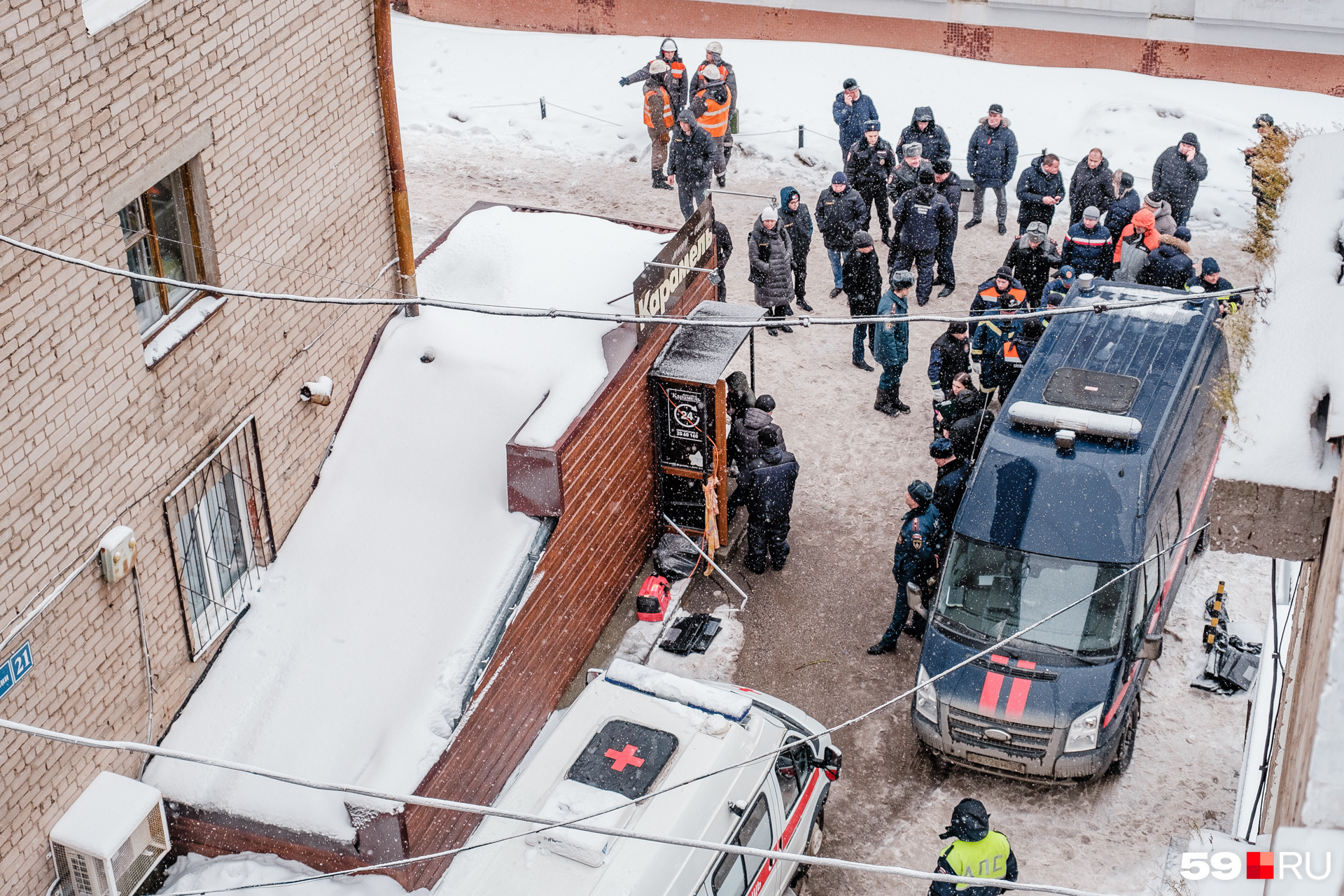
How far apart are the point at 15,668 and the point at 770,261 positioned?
31.6 feet

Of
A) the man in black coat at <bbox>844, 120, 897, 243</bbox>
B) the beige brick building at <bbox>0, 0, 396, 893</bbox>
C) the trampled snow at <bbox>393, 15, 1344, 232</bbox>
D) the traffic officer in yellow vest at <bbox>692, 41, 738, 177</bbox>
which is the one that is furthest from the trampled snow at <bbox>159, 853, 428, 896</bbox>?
the trampled snow at <bbox>393, 15, 1344, 232</bbox>

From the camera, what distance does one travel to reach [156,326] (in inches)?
382

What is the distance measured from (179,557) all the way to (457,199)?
36.3 ft

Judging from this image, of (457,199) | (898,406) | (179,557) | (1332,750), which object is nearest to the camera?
(1332,750)

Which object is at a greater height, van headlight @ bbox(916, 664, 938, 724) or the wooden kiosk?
the wooden kiosk

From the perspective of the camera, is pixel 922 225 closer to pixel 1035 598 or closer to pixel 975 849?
pixel 1035 598

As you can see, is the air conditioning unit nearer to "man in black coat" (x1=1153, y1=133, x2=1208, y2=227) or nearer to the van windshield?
the van windshield

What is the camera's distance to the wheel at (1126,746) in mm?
10852

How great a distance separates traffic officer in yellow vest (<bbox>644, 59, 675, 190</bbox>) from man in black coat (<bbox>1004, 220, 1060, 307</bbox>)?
619 centimetres

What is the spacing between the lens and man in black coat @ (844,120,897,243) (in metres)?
17.9

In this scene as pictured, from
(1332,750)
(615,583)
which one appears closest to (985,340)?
(615,583)

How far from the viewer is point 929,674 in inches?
426

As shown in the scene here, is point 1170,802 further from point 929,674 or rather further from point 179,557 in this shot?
point 179,557

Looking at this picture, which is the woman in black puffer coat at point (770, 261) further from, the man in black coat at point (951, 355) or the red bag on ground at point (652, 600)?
the red bag on ground at point (652, 600)
